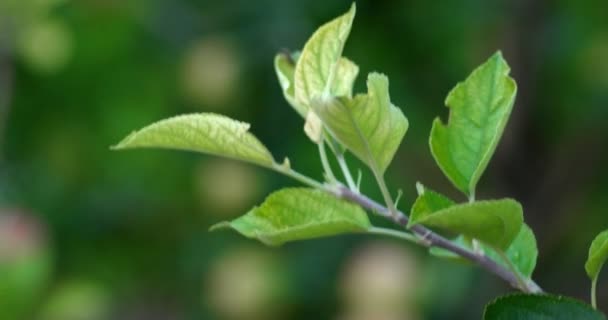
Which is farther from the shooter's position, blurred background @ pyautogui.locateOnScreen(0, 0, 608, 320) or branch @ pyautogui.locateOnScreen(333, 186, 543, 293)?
blurred background @ pyautogui.locateOnScreen(0, 0, 608, 320)

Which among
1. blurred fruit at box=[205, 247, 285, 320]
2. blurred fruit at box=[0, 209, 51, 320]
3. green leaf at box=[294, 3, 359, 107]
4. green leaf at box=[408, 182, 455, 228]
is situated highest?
green leaf at box=[294, 3, 359, 107]

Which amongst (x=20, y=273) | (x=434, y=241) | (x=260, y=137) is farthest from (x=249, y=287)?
(x=434, y=241)

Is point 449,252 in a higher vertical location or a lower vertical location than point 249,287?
higher

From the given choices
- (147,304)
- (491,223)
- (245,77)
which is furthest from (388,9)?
(491,223)

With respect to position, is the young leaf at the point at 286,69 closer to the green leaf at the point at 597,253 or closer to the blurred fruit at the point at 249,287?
the green leaf at the point at 597,253

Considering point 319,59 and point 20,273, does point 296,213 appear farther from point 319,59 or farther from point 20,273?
point 20,273

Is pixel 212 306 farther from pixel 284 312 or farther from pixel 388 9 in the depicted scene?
pixel 388 9

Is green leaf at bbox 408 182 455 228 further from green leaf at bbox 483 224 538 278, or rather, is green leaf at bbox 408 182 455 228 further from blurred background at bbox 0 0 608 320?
blurred background at bbox 0 0 608 320

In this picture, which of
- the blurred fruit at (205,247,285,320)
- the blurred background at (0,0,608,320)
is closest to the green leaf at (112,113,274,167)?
the blurred background at (0,0,608,320)

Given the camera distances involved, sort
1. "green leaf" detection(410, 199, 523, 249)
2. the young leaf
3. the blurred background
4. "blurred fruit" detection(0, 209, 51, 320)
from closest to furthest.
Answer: "green leaf" detection(410, 199, 523, 249)
the young leaf
"blurred fruit" detection(0, 209, 51, 320)
the blurred background
